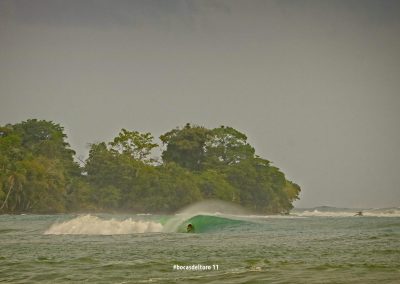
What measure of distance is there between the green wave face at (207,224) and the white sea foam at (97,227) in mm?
2295

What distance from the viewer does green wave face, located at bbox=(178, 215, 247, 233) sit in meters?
32.7

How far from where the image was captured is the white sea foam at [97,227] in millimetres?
29391

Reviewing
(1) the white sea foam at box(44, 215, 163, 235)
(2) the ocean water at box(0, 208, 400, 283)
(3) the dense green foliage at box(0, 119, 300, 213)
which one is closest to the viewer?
(2) the ocean water at box(0, 208, 400, 283)

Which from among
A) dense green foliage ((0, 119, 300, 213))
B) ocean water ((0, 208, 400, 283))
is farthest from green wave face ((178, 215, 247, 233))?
dense green foliage ((0, 119, 300, 213))

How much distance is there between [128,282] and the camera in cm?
1123

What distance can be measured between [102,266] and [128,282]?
2513mm

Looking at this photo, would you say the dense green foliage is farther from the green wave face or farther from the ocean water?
the ocean water

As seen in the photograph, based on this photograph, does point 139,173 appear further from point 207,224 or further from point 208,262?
point 208,262

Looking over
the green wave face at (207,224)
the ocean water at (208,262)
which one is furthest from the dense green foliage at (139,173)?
the ocean water at (208,262)

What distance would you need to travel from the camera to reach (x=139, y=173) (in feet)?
297

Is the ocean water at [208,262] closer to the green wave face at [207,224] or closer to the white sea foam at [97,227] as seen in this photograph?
the white sea foam at [97,227]

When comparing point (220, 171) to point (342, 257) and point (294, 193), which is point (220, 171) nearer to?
point (294, 193)

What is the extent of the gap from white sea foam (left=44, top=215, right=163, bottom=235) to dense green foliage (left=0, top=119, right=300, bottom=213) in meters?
48.0

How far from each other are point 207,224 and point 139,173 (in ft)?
185
